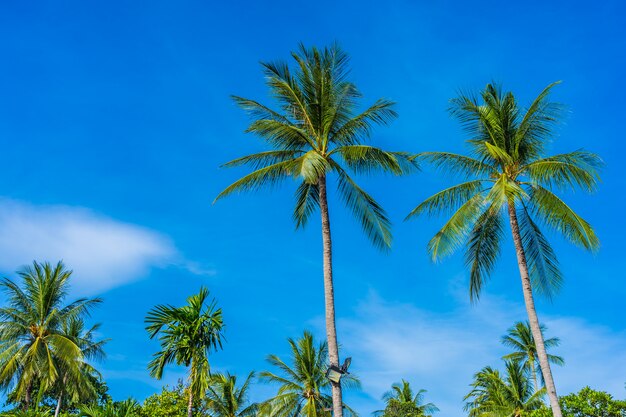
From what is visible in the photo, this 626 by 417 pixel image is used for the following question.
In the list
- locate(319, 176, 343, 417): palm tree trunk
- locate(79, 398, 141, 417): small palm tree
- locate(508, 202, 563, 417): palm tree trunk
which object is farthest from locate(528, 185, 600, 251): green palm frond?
locate(79, 398, 141, 417): small palm tree

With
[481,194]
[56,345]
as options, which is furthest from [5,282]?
[481,194]

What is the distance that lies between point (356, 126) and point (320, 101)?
1.44m

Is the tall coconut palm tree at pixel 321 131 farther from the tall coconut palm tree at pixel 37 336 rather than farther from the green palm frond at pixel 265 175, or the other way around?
the tall coconut palm tree at pixel 37 336

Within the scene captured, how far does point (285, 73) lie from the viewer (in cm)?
1859

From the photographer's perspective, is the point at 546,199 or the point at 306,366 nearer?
the point at 546,199

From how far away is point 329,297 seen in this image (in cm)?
1655

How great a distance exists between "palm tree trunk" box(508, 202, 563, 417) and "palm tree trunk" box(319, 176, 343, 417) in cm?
561

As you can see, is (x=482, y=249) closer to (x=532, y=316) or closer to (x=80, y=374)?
(x=532, y=316)

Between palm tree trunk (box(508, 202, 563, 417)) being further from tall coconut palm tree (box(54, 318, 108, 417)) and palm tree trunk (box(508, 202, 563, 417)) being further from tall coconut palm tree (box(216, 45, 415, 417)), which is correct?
tall coconut palm tree (box(54, 318, 108, 417))

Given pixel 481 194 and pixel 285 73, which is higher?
pixel 285 73

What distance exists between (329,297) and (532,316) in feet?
19.8

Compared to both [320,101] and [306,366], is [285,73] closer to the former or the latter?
[320,101]

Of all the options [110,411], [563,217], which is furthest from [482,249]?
[110,411]

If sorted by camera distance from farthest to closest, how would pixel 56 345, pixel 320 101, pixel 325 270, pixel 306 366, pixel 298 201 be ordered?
pixel 306 366 → pixel 56 345 → pixel 298 201 → pixel 320 101 → pixel 325 270
